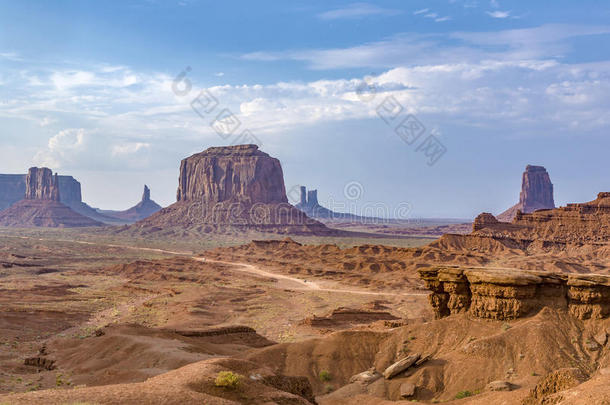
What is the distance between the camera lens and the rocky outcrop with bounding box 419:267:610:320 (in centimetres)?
2467

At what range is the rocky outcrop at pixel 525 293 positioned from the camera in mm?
24672

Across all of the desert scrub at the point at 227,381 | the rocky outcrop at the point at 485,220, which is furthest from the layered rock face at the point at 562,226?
the desert scrub at the point at 227,381

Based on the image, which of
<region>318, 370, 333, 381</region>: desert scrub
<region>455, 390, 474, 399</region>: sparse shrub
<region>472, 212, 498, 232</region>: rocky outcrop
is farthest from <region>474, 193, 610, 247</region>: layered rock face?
<region>455, 390, 474, 399</region>: sparse shrub

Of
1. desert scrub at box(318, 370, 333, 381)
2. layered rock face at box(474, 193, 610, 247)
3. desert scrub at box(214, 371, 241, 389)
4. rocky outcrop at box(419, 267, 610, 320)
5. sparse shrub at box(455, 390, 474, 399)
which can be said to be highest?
layered rock face at box(474, 193, 610, 247)

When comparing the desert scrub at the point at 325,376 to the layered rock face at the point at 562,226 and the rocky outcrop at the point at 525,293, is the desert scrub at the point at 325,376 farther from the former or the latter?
the layered rock face at the point at 562,226

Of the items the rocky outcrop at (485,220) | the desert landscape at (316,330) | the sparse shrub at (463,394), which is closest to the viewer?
the desert landscape at (316,330)

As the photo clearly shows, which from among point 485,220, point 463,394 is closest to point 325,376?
point 463,394

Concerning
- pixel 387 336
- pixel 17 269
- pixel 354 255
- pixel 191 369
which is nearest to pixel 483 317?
pixel 387 336

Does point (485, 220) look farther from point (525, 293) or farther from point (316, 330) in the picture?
point (525, 293)

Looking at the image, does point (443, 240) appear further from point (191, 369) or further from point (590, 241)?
point (191, 369)

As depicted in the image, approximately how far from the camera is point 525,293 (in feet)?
84.0

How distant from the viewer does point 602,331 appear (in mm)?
23844

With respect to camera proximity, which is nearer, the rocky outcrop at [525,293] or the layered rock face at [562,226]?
the rocky outcrop at [525,293]

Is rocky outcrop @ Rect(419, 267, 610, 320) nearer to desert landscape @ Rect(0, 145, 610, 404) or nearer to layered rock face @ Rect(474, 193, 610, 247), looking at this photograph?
desert landscape @ Rect(0, 145, 610, 404)
